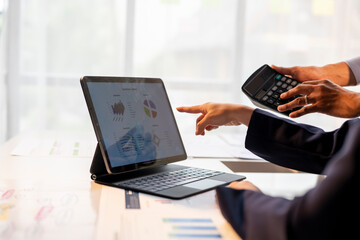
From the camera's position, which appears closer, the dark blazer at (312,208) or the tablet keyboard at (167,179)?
the dark blazer at (312,208)

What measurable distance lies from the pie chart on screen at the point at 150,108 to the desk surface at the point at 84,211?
201 mm

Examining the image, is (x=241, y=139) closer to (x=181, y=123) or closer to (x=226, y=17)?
(x=181, y=123)

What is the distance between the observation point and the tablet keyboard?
0.88 m

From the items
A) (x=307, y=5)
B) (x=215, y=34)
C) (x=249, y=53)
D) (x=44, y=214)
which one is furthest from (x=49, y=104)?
(x=44, y=214)

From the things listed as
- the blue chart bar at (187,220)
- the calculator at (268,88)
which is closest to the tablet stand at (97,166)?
the blue chart bar at (187,220)

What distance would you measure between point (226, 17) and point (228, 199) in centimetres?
228

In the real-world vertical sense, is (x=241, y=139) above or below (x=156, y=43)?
below

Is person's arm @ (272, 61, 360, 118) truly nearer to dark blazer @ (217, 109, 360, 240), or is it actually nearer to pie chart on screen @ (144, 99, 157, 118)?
pie chart on screen @ (144, 99, 157, 118)

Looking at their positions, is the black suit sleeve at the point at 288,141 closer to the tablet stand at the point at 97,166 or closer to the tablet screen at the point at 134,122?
the tablet screen at the point at 134,122

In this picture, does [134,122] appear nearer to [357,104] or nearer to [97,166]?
[97,166]

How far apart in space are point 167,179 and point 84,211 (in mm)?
245

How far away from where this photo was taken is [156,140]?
1057 millimetres

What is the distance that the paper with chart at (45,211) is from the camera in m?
0.63

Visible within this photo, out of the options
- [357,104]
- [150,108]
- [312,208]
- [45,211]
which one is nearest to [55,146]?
[150,108]
